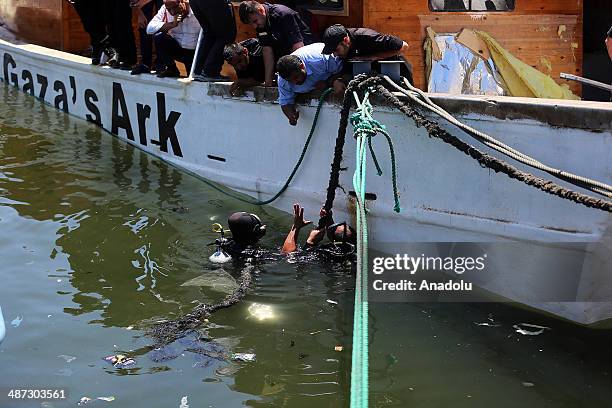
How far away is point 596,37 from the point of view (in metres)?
8.51

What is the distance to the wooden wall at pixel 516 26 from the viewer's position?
24.1 feet

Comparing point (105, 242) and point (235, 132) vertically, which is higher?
point (235, 132)

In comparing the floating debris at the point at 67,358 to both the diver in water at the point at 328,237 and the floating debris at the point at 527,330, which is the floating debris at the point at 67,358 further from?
the floating debris at the point at 527,330

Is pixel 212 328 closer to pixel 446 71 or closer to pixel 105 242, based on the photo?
pixel 105 242

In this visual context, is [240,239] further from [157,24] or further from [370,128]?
[157,24]

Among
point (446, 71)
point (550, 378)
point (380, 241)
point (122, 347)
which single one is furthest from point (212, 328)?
point (446, 71)

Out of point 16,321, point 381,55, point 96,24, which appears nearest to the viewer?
point 16,321

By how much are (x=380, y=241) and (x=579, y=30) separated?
2.83 m

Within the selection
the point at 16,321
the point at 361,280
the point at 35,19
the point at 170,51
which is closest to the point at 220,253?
the point at 16,321

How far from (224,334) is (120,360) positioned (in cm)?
70

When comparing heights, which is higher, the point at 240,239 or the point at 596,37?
the point at 596,37

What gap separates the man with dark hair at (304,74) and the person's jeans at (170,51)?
213cm

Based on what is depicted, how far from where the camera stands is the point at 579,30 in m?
7.50

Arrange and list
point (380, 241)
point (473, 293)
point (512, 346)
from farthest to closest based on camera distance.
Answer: point (380, 241)
point (473, 293)
point (512, 346)
